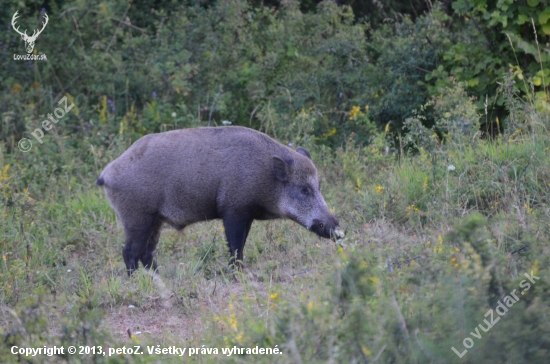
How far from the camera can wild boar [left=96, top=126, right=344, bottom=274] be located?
270 inches

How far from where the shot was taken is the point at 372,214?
7402mm

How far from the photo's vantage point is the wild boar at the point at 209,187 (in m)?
6.86

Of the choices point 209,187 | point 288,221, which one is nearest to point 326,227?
point 209,187

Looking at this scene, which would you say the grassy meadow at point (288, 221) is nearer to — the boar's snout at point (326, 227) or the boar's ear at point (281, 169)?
the boar's snout at point (326, 227)

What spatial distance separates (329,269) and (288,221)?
2962 mm

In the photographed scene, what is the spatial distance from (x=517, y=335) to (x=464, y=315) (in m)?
0.26

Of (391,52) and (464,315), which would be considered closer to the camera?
(464,315)

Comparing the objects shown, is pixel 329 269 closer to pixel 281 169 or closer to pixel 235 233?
pixel 235 233

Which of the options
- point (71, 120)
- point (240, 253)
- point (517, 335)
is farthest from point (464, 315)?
point (71, 120)

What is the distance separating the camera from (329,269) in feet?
16.6

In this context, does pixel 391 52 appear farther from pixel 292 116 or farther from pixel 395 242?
pixel 395 242

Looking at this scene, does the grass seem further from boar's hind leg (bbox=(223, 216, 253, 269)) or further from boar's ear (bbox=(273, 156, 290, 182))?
boar's ear (bbox=(273, 156, 290, 182))

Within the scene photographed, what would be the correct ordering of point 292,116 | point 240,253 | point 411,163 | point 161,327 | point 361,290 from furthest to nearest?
point 292,116, point 411,163, point 240,253, point 161,327, point 361,290

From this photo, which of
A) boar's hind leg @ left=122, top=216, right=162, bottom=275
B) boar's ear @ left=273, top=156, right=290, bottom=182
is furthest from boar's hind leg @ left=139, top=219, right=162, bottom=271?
boar's ear @ left=273, top=156, right=290, bottom=182
